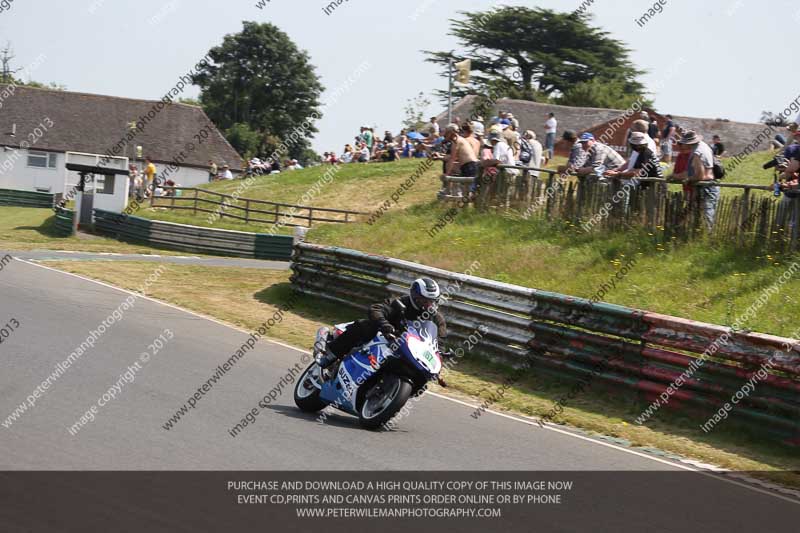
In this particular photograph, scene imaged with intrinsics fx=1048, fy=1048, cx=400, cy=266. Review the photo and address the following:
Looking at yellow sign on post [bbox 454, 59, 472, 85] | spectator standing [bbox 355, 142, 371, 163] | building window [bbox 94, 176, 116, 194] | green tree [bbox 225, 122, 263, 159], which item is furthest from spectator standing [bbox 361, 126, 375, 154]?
green tree [bbox 225, 122, 263, 159]

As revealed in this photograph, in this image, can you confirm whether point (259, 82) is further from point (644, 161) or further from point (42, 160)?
point (644, 161)

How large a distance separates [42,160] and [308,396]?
67356 millimetres

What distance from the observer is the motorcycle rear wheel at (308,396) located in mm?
10688

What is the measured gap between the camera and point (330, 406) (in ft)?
35.6

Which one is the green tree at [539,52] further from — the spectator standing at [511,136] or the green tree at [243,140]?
the spectator standing at [511,136]

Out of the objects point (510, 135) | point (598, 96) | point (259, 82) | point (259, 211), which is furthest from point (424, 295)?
point (259, 82)

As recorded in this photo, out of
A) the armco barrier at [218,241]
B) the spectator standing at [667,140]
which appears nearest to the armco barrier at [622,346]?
the spectator standing at [667,140]

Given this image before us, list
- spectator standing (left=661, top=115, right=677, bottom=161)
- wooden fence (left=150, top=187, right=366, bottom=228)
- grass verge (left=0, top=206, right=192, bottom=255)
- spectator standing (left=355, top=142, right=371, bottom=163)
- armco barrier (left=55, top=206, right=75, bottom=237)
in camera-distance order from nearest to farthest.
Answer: spectator standing (left=661, top=115, right=677, bottom=161)
grass verge (left=0, top=206, right=192, bottom=255)
armco barrier (left=55, top=206, right=75, bottom=237)
wooden fence (left=150, top=187, right=366, bottom=228)
spectator standing (left=355, top=142, right=371, bottom=163)

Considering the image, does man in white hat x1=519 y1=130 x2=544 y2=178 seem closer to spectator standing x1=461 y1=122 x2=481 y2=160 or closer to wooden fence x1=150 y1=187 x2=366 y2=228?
spectator standing x1=461 y1=122 x2=481 y2=160

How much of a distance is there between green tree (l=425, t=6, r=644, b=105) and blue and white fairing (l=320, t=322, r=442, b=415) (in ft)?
215

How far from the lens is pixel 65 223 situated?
36.3 metres

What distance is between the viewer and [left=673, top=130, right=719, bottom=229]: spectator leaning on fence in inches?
599

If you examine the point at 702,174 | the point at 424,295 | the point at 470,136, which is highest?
the point at 470,136
